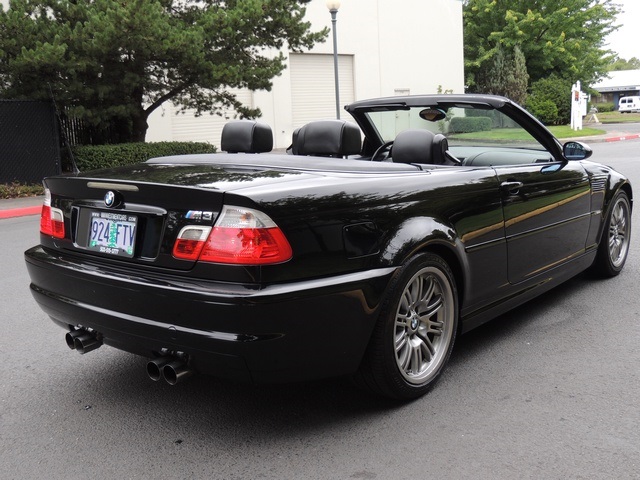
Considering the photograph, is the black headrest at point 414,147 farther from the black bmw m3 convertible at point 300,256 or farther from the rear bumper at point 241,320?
the rear bumper at point 241,320

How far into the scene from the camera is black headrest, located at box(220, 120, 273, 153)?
4.13 meters

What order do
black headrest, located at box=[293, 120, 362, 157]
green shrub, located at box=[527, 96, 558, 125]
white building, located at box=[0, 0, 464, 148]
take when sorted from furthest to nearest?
green shrub, located at box=[527, 96, 558, 125] < white building, located at box=[0, 0, 464, 148] < black headrest, located at box=[293, 120, 362, 157]

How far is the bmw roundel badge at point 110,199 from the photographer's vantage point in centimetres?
289

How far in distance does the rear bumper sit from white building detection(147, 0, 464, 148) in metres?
21.0

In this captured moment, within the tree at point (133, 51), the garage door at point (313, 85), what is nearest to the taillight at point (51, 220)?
the tree at point (133, 51)

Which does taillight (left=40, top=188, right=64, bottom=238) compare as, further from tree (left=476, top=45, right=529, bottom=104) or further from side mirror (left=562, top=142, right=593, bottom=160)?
tree (left=476, top=45, right=529, bottom=104)

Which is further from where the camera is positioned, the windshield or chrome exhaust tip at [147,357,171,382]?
the windshield

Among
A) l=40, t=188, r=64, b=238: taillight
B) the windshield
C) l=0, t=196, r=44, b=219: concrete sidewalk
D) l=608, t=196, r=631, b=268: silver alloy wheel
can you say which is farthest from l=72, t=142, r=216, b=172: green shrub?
l=40, t=188, r=64, b=238: taillight

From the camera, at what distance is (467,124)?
4273mm

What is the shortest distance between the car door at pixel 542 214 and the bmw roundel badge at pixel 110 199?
209cm

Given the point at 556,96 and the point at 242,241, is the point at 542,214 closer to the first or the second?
the point at 242,241

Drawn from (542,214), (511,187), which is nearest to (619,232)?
(542,214)

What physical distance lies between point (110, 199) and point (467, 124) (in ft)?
7.84

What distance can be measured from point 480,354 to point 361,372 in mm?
1135
